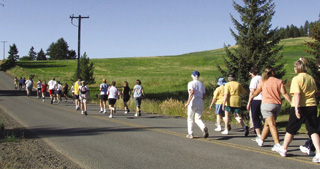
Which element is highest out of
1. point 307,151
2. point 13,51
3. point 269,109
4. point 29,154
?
point 13,51

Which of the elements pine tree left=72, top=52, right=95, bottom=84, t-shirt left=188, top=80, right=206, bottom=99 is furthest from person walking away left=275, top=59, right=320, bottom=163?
pine tree left=72, top=52, right=95, bottom=84

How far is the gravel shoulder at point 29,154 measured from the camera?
703cm

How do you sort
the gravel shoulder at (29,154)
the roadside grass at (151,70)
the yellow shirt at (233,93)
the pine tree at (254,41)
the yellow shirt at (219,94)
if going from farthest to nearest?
the roadside grass at (151,70), the pine tree at (254,41), the yellow shirt at (219,94), the yellow shirt at (233,93), the gravel shoulder at (29,154)

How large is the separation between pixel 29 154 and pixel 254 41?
46.0ft

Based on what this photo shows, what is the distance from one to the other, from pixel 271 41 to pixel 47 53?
185727mm

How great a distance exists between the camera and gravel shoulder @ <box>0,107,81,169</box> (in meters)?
7.03

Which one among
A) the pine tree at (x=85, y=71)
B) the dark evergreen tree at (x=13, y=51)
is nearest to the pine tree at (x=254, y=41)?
the pine tree at (x=85, y=71)

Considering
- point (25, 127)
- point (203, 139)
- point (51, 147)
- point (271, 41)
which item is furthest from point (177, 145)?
point (271, 41)

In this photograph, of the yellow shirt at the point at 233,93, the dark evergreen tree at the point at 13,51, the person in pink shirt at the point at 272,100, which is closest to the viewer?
the person in pink shirt at the point at 272,100

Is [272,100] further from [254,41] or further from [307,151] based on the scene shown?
[254,41]

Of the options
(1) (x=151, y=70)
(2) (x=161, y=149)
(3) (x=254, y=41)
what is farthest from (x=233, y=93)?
(1) (x=151, y=70)

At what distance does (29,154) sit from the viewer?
26.4ft

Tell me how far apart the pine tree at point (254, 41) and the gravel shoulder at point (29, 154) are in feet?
38.2

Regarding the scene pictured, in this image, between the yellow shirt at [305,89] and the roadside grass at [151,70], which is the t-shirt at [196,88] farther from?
the roadside grass at [151,70]
